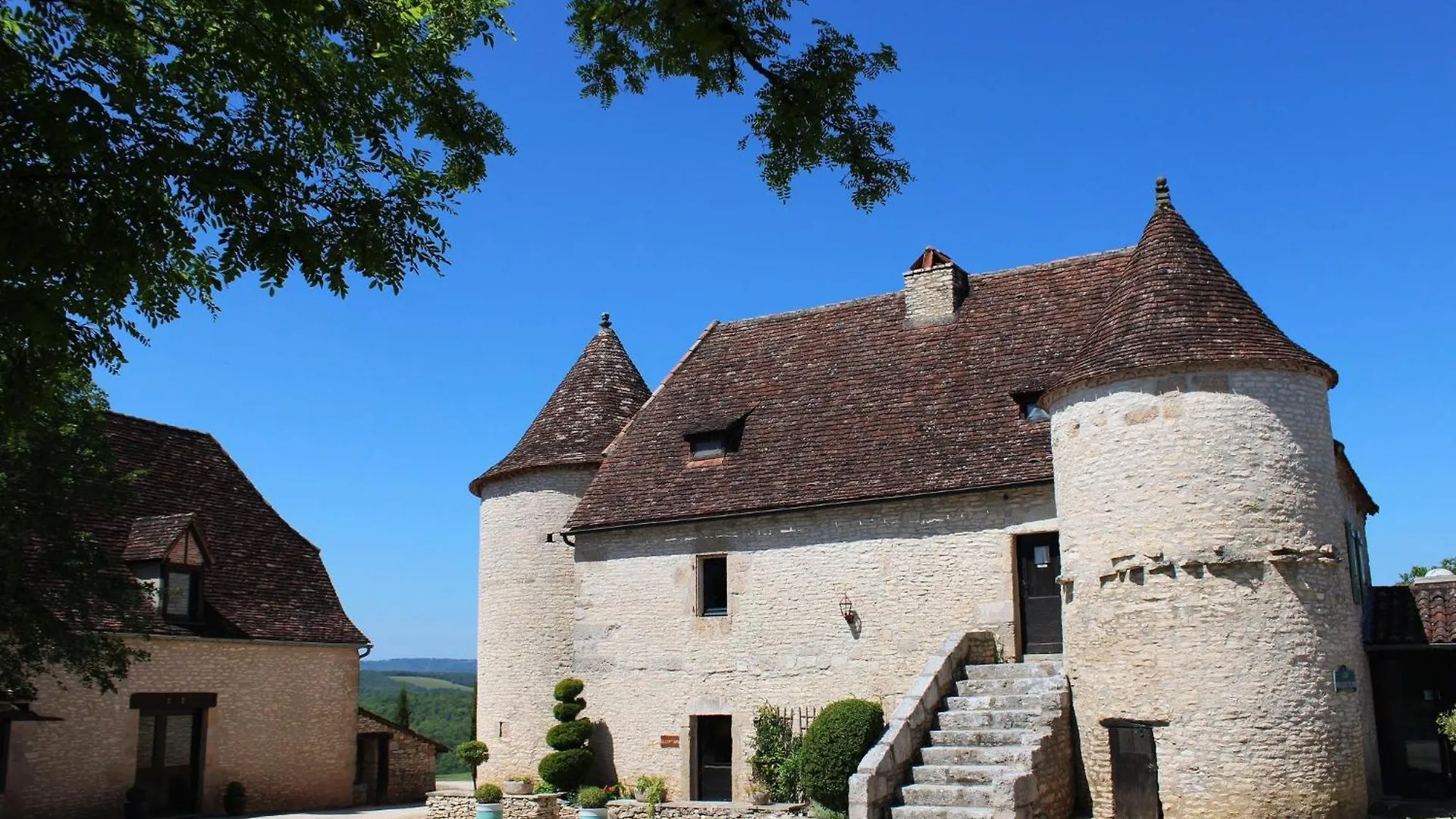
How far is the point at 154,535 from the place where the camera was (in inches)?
900

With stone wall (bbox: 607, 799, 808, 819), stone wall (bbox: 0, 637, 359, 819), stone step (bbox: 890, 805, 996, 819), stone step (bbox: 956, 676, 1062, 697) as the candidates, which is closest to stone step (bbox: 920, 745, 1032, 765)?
stone step (bbox: 890, 805, 996, 819)

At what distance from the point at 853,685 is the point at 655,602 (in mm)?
3937

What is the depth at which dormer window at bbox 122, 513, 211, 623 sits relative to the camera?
22.3 m

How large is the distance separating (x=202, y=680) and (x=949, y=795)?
1466 cm

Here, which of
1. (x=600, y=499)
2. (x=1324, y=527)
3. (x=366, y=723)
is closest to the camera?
(x=1324, y=527)

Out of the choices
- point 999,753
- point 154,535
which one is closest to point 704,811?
point 999,753

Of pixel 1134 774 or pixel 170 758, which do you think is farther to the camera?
pixel 170 758

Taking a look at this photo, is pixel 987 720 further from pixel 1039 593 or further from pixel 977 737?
pixel 1039 593

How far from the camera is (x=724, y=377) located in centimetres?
2331

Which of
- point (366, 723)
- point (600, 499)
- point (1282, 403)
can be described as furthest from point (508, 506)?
point (1282, 403)

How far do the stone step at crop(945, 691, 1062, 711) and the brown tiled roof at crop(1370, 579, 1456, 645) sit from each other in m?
4.86

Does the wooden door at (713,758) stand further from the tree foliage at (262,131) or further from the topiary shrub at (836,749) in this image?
the tree foliage at (262,131)

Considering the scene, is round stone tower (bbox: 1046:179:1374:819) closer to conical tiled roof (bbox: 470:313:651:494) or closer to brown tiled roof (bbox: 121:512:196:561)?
conical tiled roof (bbox: 470:313:651:494)

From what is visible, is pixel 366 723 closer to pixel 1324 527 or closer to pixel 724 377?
pixel 724 377
